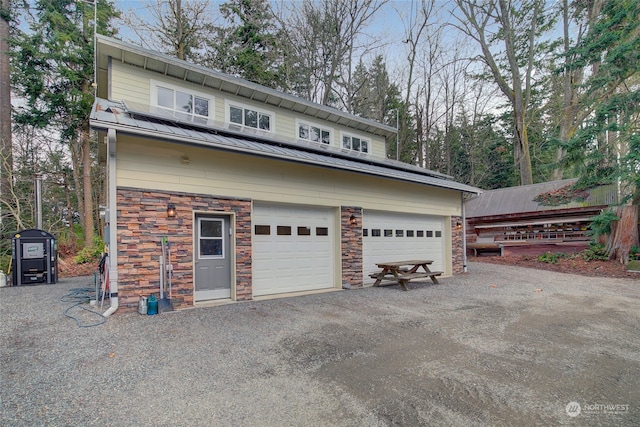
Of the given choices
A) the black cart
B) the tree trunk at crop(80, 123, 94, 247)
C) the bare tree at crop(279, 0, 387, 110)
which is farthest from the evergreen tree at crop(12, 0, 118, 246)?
the bare tree at crop(279, 0, 387, 110)

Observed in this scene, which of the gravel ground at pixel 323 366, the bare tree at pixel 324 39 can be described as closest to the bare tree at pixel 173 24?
the bare tree at pixel 324 39

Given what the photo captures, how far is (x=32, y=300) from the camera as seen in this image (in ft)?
22.7

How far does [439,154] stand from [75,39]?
76.2 ft

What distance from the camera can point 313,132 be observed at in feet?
38.4

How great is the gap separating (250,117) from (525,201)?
1380 cm

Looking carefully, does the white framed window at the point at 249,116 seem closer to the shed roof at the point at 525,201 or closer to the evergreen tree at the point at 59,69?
the evergreen tree at the point at 59,69

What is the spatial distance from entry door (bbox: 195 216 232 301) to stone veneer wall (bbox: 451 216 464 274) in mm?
8227

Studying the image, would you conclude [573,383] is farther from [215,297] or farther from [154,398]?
[215,297]

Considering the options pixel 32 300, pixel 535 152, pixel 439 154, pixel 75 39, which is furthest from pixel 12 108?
pixel 535 152

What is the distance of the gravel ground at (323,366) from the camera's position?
2760mm

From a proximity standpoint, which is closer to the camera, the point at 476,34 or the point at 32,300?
the point at 32,300

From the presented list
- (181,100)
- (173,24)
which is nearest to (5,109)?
(173,24)

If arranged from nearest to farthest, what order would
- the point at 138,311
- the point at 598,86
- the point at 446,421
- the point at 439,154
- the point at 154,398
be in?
the point at 446,421 < the point at 154,398 < the point at 138,311 < the point at 598,86 < the point at 439,154

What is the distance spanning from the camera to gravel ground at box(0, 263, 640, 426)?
276 cm
